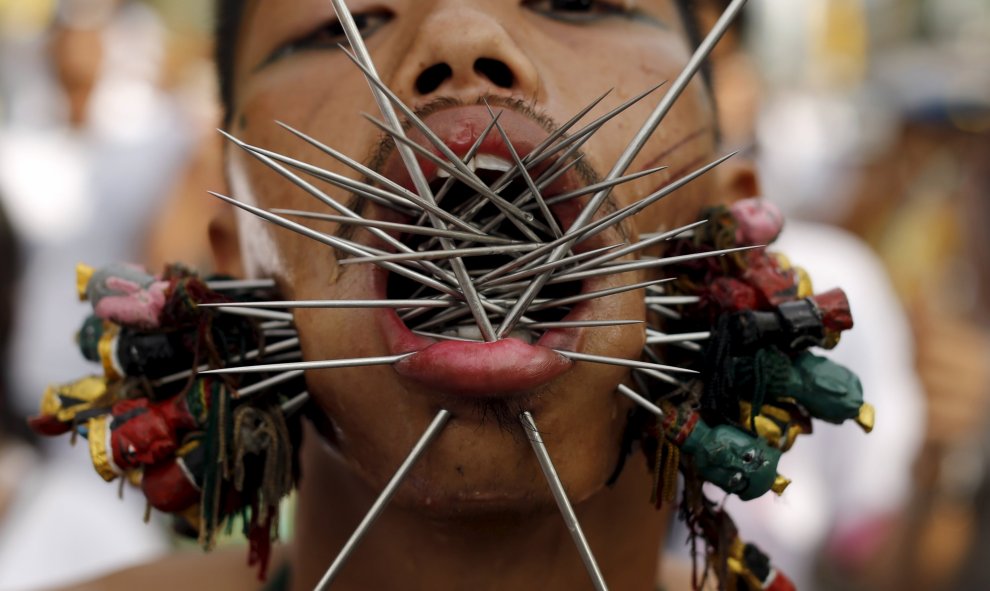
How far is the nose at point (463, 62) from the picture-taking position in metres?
1.04

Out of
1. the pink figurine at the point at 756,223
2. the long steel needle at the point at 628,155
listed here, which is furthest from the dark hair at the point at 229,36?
the long steel needle at the point at 628,155

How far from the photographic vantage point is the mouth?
0.94 metres

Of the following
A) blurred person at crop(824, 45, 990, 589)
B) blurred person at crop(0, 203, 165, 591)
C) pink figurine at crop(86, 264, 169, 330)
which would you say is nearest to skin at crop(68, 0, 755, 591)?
pink figurine at crop(86, 264, 169, 330)

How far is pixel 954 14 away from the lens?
834cm

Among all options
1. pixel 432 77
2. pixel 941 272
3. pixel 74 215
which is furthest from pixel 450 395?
pixel 941 272

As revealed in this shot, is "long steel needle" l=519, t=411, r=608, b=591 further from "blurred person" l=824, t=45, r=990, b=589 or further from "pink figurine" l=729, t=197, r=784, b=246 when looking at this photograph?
"blurred person" l=824, t=45, r=990, b=589

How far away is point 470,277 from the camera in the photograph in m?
1.03

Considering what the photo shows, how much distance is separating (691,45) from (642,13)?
0.47 feet

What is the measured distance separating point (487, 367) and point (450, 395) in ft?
0.22

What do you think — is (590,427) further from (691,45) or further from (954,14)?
(954,14)

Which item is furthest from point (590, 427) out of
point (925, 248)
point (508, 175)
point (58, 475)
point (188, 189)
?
point (925, 248)

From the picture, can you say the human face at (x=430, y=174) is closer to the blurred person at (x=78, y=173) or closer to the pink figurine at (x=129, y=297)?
the pink figurine at (x=129, y=297)

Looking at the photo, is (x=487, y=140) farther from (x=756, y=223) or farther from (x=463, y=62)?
(x=756, y=223)

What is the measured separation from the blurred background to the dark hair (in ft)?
0.41
